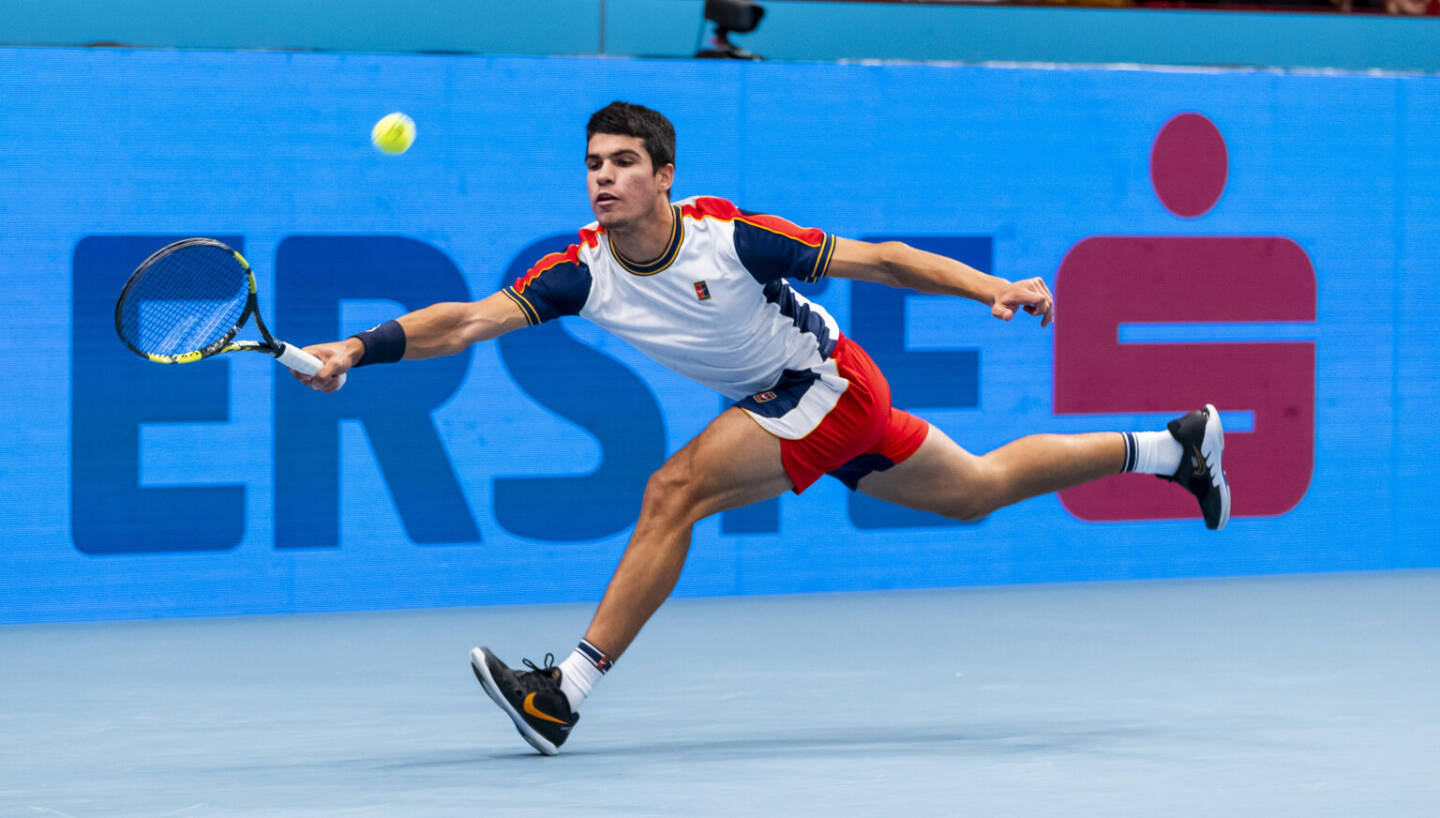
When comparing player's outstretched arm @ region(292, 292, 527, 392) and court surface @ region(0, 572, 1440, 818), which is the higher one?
player's outstretched arm @ region(292, 292, 527, 392)

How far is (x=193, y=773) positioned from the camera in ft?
14.6

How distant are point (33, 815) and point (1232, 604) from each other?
15.7 feet

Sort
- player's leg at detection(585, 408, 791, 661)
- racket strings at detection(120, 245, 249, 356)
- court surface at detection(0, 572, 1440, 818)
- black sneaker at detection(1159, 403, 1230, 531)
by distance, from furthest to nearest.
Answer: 1. black sneaker at detection(1159, 403, 1230, 531)
2. player's leg at detection(585, 408, 791, 661)
3. racket strings at detection(120, 245, 249, 356)
4. court surface at detection(0, 572, 1440, 818)

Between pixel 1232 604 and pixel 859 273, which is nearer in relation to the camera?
pixel 859 273

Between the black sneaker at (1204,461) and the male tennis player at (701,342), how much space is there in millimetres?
747

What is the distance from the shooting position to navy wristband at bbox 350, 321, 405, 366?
454 centimetres

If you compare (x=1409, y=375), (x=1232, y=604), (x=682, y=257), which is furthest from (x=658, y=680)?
(x=1409, y=375)

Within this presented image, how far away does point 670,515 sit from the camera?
4766 millimetres

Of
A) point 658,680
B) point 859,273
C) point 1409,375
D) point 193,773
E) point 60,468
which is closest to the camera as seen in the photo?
point 193,773

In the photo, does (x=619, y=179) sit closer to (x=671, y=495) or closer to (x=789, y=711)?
(x=671, y=495)

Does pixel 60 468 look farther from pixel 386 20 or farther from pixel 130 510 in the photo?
pixel 386 20

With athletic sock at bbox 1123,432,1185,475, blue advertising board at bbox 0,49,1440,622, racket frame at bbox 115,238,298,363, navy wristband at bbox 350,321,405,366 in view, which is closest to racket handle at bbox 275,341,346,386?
racket frame at bbox 115,238,298,363

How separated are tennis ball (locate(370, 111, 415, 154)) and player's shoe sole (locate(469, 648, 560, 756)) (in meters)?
2.60

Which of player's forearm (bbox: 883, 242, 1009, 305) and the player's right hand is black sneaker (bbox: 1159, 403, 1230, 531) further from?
the player's right hand
